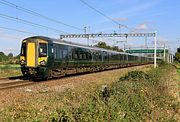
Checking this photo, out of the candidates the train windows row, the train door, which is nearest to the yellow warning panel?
the train windows row

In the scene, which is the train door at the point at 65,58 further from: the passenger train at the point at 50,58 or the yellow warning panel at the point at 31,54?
the yellow warning panel at the point at 31,54

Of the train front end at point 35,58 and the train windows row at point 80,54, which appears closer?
the train front end at point 35,58

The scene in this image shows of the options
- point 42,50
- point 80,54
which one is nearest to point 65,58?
point 42,50

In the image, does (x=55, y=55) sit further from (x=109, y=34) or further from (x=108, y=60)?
(x=109, y=34)

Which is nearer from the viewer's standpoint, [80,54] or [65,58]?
[65,58]

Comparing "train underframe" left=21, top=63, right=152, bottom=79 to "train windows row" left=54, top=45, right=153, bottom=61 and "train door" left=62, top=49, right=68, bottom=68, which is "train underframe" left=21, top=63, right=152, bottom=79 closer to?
"train door" left=62, top=49, right=68, bottom=68

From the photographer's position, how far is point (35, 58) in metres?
23.5

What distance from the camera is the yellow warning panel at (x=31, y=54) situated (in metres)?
23.5

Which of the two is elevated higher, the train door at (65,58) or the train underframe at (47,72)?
the train door at (65,58)

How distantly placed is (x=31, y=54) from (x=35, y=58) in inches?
16.7

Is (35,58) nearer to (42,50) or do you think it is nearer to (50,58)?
(42,50)

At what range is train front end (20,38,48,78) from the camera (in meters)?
23.4

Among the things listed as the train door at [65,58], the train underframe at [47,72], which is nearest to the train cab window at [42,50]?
the train underframe at [47,72]

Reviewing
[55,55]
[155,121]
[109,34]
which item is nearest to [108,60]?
[109,34]
